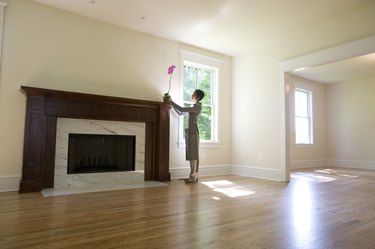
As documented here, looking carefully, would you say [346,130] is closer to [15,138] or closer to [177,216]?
[177,216]

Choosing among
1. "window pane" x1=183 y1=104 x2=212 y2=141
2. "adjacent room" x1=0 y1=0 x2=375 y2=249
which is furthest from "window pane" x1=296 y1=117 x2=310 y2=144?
"window pane" x1=183 y1=104 x2=212 y2=141

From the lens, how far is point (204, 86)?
532 cm

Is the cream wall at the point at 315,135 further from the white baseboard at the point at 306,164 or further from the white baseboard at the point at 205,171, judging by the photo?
the white baseboard at the point at 205,171

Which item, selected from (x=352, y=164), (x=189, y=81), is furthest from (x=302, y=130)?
(x=189, y=81)

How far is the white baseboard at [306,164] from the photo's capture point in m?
6.90

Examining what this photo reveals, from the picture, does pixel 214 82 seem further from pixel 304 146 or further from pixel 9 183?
pixel 9 183

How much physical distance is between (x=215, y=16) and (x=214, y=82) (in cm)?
175

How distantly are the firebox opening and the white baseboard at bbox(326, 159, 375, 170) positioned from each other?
642 centimetres

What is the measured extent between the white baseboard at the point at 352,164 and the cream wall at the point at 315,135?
0.26 meters

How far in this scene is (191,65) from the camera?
5117mm

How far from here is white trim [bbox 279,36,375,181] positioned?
358 centimetres

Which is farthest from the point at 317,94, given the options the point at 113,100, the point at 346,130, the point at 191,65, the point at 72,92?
the point at 72,92

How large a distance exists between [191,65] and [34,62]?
2727mm

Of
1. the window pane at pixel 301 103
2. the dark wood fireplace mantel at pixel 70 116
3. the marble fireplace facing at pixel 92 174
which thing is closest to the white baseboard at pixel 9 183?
the dark wood fireplace mantel at pixel 70 116
